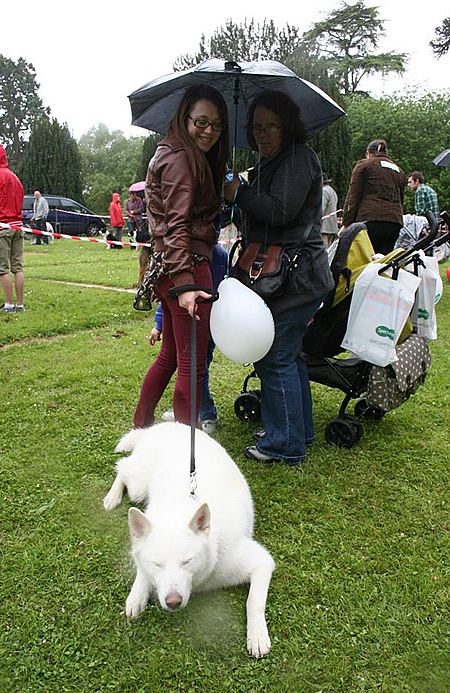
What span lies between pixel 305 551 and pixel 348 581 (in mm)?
273

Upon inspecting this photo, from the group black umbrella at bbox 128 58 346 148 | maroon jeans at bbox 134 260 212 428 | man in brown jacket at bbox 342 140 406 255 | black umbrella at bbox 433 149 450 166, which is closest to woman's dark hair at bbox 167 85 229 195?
black umbrella at bbox 128 58 346 148

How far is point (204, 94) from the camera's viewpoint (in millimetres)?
3029

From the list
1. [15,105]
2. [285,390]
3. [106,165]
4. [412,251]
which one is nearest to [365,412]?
[285,390]

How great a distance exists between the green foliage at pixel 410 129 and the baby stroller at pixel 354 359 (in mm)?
22021

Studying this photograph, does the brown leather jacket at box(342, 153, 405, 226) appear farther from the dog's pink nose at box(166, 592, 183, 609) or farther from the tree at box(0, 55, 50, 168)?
the tree at box(0, 55, 50, 168)

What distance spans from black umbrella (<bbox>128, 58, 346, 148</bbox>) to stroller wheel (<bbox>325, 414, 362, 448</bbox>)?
1.91 metres

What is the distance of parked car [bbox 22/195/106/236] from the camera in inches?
966

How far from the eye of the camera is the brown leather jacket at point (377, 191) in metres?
7.20

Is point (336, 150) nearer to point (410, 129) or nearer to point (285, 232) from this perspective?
point (410, 129)

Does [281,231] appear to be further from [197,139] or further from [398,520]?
[398,520]

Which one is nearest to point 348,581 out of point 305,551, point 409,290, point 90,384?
point 305,551

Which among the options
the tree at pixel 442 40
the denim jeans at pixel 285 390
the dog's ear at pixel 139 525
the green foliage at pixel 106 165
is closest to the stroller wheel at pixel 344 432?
the denim jeans at pixel 285 390

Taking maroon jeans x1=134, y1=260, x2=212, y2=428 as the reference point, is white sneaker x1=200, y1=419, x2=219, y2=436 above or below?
below

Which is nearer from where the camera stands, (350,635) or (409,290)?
(350,635)
